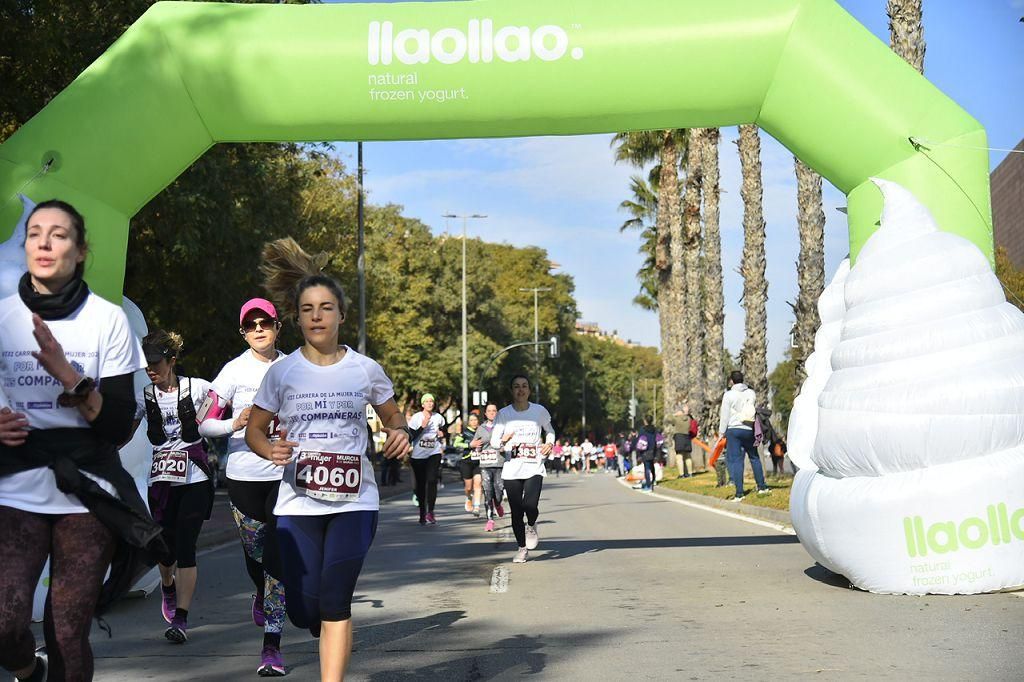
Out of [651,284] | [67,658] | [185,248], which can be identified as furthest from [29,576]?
[651,284]

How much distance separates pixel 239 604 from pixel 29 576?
610 cm

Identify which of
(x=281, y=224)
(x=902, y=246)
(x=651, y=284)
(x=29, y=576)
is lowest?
(x=29, y=576)

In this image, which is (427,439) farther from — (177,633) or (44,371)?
(44,371)

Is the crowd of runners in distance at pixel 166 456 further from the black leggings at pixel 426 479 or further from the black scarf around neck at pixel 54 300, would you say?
the black leggings at pixel 426 479

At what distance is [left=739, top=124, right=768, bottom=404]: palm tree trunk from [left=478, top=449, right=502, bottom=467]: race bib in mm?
11737

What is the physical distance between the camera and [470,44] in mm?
11555

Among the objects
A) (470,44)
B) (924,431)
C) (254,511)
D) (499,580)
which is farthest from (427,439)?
(254,511)

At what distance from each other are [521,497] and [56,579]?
918 cm

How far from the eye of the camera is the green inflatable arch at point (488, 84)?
11.1 metres

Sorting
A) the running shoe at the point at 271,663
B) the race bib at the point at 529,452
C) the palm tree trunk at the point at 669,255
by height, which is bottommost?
the running shoe at the point at 271,663

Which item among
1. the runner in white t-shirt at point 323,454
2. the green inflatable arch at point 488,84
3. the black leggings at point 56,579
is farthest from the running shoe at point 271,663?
the green inflatable arch at point 488,84

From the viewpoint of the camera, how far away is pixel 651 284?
205 ft

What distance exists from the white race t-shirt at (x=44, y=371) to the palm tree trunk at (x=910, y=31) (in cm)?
1242

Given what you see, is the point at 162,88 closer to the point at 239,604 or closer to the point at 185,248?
the point at 239,604
